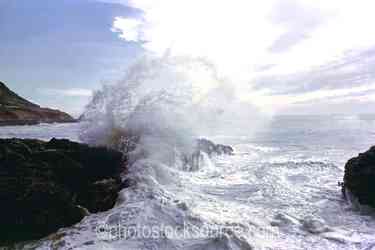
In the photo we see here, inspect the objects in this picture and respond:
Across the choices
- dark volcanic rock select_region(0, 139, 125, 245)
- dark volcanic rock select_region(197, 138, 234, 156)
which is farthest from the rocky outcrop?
dark volcanic rock select_region(0, 139, 125, 245)

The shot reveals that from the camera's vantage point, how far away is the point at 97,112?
13.6 metres

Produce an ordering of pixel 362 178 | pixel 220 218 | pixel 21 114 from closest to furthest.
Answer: pixel 220 218 → pixel 362 178 → pixel 21 114

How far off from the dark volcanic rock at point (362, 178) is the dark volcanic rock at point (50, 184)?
207 inches

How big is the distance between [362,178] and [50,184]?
21.5ft

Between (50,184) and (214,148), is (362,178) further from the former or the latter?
(214,148)

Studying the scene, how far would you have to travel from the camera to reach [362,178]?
25.8 ft

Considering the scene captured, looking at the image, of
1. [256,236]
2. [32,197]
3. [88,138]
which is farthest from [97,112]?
[256,236]

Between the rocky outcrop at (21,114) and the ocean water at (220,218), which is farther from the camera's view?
the rocky outcrop at (21,114)

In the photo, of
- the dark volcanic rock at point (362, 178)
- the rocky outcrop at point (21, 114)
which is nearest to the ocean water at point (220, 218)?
the dark volcanic rock at point (362, 178)

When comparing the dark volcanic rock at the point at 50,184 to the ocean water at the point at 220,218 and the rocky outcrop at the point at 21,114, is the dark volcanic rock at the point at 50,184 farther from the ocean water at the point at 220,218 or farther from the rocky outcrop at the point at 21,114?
the rocky outcrop at the point at 21,114

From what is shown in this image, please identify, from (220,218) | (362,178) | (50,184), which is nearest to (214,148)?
(362,178)

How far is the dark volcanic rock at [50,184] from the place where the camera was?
5.85 metres

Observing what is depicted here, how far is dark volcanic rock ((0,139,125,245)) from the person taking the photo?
5852 millimetres

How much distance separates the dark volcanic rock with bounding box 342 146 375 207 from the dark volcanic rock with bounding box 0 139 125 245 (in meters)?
5.25
